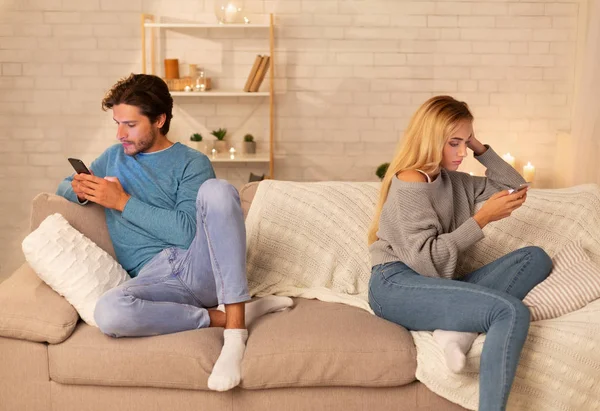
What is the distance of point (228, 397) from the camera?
273cm

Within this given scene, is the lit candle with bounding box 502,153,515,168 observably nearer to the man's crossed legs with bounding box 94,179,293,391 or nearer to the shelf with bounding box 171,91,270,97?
the shelf with bounding box 171,91,270,97

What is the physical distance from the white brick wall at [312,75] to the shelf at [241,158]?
0.14m

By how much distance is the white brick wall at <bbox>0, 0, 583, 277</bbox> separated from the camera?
5500 millimetres

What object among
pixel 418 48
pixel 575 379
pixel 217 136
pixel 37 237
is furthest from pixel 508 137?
pixel 37 237

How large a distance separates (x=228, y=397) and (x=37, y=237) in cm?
85

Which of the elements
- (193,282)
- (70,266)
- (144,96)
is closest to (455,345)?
(193,282)

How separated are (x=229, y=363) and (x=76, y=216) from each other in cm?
91

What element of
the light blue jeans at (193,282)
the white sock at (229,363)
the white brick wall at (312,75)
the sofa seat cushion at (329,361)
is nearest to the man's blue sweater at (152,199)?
the light blue jeans at (193,282)

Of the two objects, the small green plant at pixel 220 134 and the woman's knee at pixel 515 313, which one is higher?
the small green plant at pixel 220 134

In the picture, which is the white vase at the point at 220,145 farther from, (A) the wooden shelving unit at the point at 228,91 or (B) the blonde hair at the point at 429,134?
(B) the blonde hair at the point at 429,134

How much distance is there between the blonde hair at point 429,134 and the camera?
291cm

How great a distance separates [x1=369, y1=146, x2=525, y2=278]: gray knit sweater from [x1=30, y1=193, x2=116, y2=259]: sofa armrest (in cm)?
99

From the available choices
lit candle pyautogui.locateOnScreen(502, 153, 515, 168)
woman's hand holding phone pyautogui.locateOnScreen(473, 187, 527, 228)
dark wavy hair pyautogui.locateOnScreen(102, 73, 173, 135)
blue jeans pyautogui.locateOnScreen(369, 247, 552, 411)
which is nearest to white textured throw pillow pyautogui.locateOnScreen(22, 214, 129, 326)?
dark wavy hair pyautogui.locateOnScreen(102, 73, 173, 135)

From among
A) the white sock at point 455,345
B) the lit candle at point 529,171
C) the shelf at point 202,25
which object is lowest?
the white sock at point 455,345
